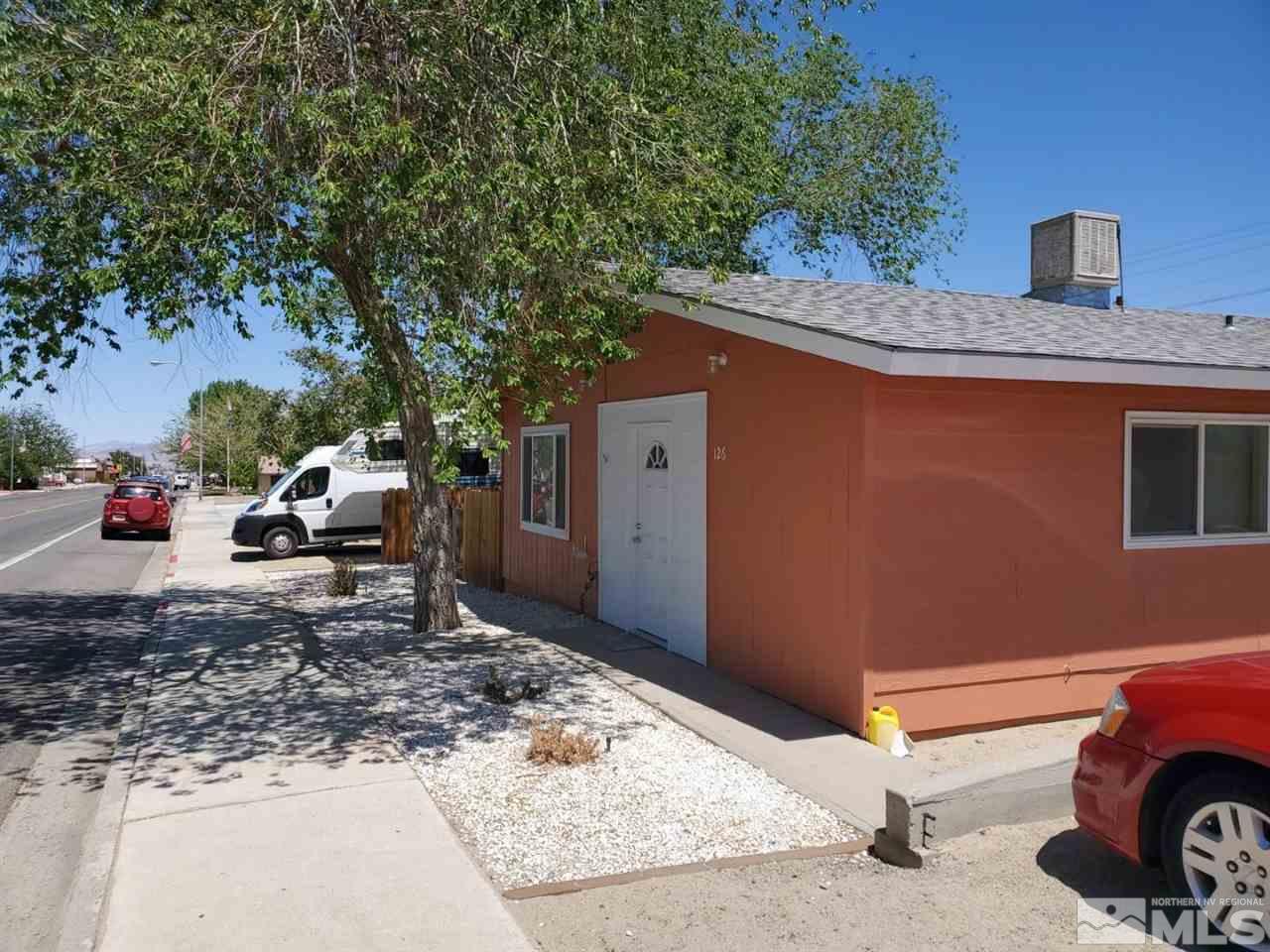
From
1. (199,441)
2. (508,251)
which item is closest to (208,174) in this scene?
(508,251)

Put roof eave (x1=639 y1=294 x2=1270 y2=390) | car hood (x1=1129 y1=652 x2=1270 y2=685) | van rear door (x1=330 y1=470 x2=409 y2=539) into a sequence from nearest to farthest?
Result: car hood (x1=1129 y1=652 x2=1270 y2=685), roof eave (x1=639 y1=294 x2=1270 y2=390), van rear door (x1=330 y1=470 x2=409 y2=539)

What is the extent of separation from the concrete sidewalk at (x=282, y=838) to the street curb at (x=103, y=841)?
6cm

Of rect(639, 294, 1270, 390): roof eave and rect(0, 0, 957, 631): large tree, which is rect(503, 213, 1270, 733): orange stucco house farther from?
rect(0, 0, 957, 631): large tree

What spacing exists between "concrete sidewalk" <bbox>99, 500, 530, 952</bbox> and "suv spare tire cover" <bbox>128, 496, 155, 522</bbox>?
64.0ft

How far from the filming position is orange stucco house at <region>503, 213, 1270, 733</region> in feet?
21.2

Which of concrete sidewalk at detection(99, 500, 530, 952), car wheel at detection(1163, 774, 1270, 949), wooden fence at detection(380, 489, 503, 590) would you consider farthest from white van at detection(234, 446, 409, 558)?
car wheel at detection(1163, 774, 1270, 949)

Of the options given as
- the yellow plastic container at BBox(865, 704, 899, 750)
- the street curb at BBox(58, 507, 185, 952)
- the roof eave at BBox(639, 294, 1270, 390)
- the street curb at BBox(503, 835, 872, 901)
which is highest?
the roof eave at BBox(639, 294, 1270, 390)

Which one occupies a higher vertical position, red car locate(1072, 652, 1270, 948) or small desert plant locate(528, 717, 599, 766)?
red car locate(1072, 652, 1270, 948)

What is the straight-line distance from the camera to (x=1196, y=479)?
760cm

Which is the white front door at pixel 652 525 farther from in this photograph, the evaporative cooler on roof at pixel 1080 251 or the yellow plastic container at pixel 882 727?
the evaporative cooler on roof at pixel 1080 251

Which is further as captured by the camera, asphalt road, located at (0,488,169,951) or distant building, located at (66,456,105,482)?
distant building, located at (66,456,105,482)

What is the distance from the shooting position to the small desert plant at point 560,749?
603 centimetres

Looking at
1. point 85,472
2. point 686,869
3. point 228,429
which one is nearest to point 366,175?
point 686,869

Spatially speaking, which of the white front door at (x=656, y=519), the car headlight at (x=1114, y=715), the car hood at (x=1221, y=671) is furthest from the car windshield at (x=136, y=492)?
the car hood at (x=1221, y=671)
